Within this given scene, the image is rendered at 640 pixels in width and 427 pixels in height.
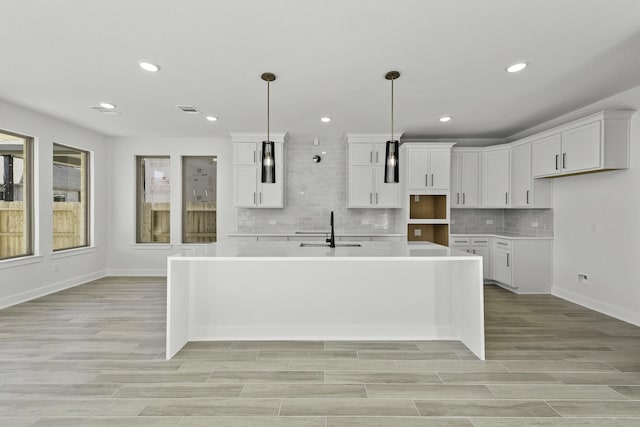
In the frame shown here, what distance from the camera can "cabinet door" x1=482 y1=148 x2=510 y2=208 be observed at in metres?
5.20

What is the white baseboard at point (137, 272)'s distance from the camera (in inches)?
235

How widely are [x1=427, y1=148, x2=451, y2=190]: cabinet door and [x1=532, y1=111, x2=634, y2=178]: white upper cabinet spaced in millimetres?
1287

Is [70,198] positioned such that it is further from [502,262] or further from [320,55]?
[502,262]

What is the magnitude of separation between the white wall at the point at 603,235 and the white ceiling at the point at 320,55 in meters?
0.92

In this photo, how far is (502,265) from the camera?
5.05 m

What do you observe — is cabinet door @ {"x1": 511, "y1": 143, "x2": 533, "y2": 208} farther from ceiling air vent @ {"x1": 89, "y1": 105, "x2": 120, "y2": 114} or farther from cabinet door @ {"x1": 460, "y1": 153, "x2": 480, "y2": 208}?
ceiling air vent @ {"x1": 89, "y1": 105, "x2": 120, "y2": 114}

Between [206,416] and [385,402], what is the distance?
1.08 m

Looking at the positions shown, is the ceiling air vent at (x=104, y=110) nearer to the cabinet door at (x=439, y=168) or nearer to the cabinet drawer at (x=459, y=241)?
the cabinet door at (x=439, y=168)

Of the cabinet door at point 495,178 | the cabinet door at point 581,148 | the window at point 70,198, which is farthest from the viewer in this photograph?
the cabinet door at point 495,178

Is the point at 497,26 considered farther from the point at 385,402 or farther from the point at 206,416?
the point at 206,416

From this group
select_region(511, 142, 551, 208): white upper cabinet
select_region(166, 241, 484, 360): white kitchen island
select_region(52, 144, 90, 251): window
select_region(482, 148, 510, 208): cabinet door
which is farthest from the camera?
select_region(482, 148, 510, 208): cabinet door

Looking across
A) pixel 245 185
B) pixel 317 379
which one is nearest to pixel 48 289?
pixel 245 185

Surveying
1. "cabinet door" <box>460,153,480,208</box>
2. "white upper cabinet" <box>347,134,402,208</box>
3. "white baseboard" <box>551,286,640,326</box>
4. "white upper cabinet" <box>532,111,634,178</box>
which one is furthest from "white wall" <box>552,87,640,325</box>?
"white upper cabinet" <box>347,134,402,208</box>

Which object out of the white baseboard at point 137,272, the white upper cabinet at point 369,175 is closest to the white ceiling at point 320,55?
the white upper cabinet at point 369,175
